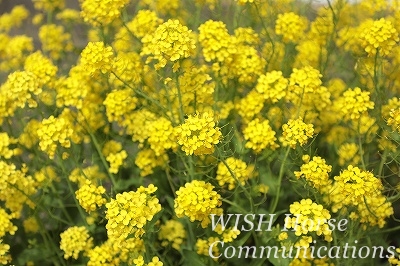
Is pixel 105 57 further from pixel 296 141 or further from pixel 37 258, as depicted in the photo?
pixel 37 258

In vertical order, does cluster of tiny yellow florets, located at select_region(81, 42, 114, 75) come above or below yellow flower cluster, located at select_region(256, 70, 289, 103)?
above

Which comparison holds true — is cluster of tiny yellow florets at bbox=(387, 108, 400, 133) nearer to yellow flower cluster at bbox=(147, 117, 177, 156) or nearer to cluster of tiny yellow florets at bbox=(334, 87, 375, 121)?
cluster of tiny yellow florets at bbox=(334, 87, 375, 121)

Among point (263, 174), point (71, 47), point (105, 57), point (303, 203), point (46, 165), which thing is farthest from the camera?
point (71, 47)

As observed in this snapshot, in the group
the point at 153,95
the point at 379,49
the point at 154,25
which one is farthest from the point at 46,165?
the point at 379,49

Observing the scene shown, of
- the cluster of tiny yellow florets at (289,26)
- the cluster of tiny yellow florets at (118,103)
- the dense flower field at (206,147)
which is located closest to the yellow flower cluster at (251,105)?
the dense flower field at (206,147)

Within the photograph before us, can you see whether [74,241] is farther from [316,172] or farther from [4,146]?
[316,172]

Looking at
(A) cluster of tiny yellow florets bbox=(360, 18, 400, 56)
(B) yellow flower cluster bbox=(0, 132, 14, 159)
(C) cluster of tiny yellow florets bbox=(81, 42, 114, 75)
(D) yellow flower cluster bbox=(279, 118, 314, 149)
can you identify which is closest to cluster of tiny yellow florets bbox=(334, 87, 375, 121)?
(A) cluster of tiny yellow florets bbox=(360, 18, 400, 56)

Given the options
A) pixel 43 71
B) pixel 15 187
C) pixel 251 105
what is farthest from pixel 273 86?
pixel 15 187
